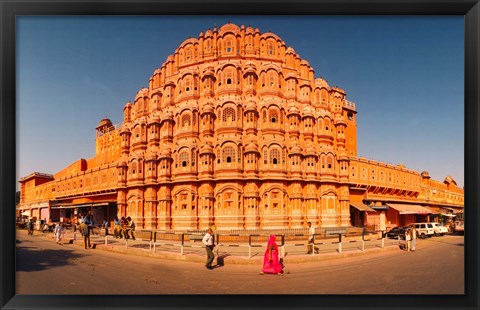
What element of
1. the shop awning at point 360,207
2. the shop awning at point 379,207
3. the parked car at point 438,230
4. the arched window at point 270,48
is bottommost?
the parked car at point 438,230

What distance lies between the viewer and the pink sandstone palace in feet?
86.1

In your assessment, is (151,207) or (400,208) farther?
(400,208)

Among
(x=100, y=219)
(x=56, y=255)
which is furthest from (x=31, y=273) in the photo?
(x=100, y=219)

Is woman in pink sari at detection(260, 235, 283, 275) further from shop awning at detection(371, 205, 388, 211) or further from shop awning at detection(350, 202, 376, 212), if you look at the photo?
shop awning at detection(371, 205, 388, 211)

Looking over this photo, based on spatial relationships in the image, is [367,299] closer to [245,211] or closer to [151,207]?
[245,211]

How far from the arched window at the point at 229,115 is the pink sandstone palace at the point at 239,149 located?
10 cm

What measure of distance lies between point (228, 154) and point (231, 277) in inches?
636

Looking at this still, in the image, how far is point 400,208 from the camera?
117 feet

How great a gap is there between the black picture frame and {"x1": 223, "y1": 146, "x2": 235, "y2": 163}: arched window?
19.4 metres

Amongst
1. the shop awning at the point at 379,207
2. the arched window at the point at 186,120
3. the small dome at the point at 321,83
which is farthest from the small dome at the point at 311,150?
the arched window at the point at 186,120

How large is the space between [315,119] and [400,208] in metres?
17.2

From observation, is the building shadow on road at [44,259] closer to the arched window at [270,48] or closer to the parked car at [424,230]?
the arched window at [270,48]

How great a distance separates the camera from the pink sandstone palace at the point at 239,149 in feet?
86.1

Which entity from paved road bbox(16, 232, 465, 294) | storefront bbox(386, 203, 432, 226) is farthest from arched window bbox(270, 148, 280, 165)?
storefront bbox(386, 203, 432, 226)
